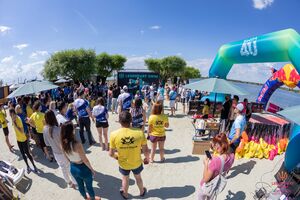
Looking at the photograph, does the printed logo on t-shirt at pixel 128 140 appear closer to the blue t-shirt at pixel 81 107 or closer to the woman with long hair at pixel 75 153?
the woman with long hair at pixel 75 153

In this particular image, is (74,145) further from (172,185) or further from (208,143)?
(208,143)

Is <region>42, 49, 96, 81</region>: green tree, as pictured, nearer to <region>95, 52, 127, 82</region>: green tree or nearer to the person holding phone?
<region>95, 52, 127, 82</region>: green tree

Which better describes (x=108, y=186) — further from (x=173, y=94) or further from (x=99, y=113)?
(x=173, y=94)

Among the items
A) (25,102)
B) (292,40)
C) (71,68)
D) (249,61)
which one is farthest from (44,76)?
(292,40)

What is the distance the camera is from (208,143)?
6.08 meters

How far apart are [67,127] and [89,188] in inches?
44.6

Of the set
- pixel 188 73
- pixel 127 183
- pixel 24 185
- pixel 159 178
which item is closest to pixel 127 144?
pixel 127 183

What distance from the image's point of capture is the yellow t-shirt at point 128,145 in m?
3.39

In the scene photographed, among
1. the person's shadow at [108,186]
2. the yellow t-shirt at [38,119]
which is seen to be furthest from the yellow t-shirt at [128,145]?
the yellow t-shirt at [38,119]

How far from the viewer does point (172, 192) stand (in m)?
4.27

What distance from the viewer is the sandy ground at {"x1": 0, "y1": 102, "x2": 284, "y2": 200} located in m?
4.21

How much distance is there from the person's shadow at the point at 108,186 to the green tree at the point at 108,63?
119 ft

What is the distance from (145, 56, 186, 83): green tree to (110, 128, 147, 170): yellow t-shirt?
41951mm

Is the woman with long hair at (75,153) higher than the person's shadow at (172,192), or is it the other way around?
the woman with long hair at (75,153)
